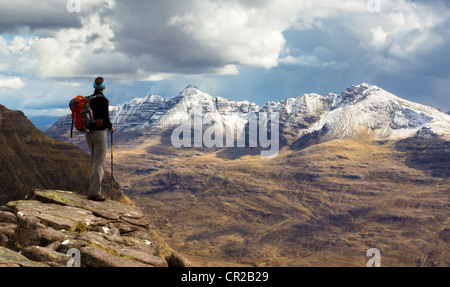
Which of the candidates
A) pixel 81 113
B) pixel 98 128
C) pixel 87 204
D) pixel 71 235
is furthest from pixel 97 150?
pixel 71 235

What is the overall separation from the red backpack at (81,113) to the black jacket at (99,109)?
26 centimetres

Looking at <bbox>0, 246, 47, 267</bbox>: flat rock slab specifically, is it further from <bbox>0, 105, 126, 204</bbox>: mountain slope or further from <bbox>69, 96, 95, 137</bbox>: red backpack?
<bbox>0, 105, 126, 204</bbox>: mountain slope

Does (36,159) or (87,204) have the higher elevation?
(87,204)

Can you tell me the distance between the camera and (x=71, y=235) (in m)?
20.1

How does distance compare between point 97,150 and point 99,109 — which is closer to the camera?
point 99,109

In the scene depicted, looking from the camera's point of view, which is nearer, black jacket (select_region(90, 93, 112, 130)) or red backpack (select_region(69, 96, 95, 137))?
red backpack (select_region(69, 96, 95, 137))

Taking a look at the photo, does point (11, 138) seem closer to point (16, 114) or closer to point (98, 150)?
point (16, 114)

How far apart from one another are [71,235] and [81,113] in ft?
23.2

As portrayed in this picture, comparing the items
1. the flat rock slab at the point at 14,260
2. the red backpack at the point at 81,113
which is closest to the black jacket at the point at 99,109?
the red backpack at the point at 81,113

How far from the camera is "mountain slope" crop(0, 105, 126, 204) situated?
355ft

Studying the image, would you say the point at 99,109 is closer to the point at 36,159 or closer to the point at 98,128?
the point at 98,128

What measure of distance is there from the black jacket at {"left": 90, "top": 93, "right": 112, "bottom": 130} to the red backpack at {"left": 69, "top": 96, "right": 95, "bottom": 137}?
0.85ft

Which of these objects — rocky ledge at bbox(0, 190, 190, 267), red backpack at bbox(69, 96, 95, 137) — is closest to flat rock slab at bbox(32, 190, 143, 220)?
rocky ledge at bbox(0, 190, 190, 267)

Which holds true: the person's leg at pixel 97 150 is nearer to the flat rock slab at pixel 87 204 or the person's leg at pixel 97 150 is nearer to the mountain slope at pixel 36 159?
the flat rock slab at pixel 87 204
